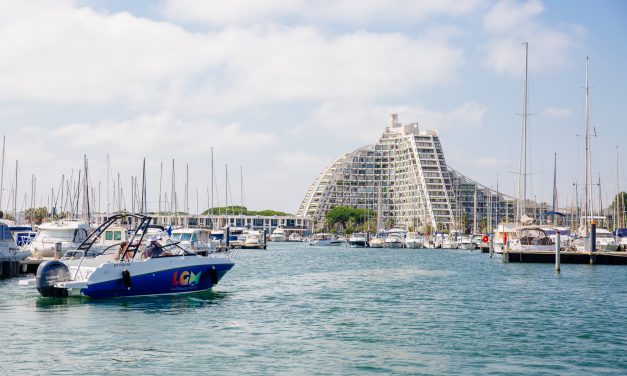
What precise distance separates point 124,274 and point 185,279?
3509mm

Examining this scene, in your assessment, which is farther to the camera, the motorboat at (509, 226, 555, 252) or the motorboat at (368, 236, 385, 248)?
the motorboat at (368, 236, 385, 248)

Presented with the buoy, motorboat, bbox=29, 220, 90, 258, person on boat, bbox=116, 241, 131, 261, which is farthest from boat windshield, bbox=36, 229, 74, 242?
the buoy

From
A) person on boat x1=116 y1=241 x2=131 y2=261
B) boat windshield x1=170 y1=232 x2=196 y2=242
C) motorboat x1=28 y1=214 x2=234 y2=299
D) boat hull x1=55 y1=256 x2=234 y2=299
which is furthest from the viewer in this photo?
boat windshield x1=170 y1=232 x2=196 y2=242

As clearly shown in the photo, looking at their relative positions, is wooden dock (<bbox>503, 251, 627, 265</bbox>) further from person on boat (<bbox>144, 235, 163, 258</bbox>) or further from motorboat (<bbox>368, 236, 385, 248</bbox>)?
motorboat (<bbox>368, 236, 385, 248</bbox>)

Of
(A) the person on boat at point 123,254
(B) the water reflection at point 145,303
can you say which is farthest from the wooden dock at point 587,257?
(A) the person on boat at point 123,254

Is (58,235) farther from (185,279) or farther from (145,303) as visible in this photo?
(145,303)

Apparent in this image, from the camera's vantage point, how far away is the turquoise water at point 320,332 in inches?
803

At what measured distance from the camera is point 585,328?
27.9 metres

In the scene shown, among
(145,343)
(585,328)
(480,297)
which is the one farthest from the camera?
(480,297)

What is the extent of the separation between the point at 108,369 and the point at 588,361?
43.0ft

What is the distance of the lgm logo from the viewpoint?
34938 millimetres

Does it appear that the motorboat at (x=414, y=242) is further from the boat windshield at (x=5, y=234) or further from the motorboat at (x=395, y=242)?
the boat windshield at (x=5, y=234)

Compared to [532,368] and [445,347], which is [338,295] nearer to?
[445,347]

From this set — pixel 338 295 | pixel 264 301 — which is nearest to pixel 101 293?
pixel 264 301
